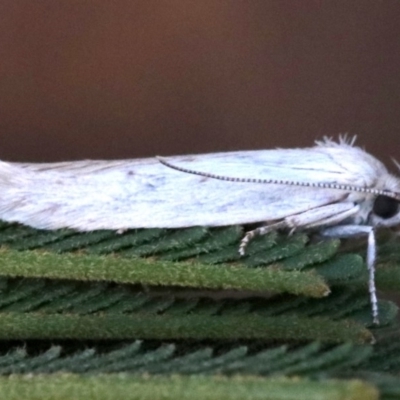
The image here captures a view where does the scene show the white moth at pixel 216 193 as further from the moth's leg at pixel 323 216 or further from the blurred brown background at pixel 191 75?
the blurred brown background at pixel 191 75

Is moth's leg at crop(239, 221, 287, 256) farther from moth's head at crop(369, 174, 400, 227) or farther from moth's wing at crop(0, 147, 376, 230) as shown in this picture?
moth's head at crop(369, 174, 400, 227)

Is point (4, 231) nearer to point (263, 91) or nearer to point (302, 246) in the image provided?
point (302, 246)

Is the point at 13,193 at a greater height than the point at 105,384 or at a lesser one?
greater

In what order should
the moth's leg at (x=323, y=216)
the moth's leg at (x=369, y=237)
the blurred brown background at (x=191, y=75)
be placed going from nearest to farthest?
the moth's leg at (x=369, y=237) < the moth's leg at (x=323, y=216) < the blurred brown background at (x=191, y=75)

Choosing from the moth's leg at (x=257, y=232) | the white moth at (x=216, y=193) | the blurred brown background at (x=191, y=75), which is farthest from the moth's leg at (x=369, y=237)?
the blurred brown background at (x=191, y=75)

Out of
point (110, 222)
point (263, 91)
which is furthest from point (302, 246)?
point (263, 91)

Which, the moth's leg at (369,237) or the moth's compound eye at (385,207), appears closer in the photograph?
the moth's leg at (369,237)

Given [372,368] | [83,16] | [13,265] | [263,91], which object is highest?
[83,16]
